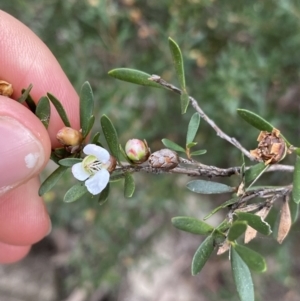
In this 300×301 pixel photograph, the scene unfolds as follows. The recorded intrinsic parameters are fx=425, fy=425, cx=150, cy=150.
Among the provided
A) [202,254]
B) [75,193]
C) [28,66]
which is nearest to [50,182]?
[75,193]

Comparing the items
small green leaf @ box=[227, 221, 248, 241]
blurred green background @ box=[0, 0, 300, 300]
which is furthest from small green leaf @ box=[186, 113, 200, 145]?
blurred green background @ box=[0, 0, 300, 300]

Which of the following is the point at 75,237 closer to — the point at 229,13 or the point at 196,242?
the point at 196,242

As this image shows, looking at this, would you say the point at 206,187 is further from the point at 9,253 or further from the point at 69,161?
the point at 9,253

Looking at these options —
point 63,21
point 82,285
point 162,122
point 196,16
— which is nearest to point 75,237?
point 82,285

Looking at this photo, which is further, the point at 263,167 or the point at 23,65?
the point at 23,65

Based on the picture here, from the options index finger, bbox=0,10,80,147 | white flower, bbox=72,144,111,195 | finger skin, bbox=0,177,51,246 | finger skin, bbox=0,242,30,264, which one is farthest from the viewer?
Result: finger skin, bbox=0,242,30,264

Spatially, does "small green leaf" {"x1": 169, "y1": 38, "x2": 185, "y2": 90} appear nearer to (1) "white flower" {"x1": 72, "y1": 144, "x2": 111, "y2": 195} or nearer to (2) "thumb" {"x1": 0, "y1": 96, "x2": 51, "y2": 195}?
(1) "white flower" {"x1": 72, "y1": 144, "x2": 111, "y2": 195}
